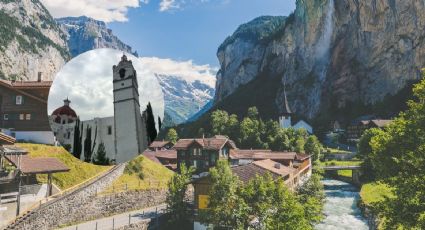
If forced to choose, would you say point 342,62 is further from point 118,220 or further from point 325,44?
point 118,220

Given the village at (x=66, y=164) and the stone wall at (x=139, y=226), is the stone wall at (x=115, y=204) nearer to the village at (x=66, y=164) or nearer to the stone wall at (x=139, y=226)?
the village at (x=66, y=164)

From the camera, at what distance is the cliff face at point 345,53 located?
→ 356 feet

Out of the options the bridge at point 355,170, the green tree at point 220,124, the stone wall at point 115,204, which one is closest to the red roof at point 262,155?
the bridge at point 355,170

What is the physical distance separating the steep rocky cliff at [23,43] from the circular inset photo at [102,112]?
131 meters

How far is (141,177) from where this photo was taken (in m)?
43.9

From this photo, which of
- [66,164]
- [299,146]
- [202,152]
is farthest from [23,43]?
[66,164]

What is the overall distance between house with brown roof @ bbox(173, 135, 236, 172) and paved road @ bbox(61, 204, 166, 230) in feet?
61.3

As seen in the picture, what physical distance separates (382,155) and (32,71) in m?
153

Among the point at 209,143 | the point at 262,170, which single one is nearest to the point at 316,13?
the point at 209,143

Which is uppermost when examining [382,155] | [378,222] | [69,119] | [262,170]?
[69,119]

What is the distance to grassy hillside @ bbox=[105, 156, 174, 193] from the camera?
38062 mm

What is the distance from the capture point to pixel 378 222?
3353 cm

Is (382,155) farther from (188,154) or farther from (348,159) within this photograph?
(348,159)

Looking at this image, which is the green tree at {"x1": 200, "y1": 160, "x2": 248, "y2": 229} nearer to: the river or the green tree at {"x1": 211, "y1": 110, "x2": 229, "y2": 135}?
the river
